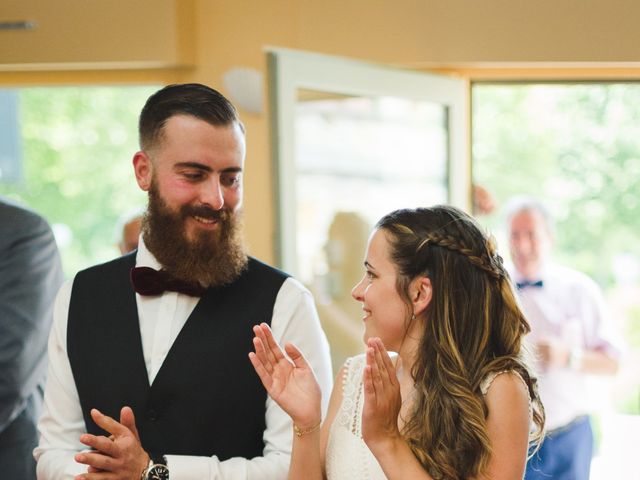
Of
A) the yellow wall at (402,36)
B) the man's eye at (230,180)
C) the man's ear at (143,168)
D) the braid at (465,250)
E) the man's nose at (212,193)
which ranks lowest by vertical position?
the braid at (465,250)

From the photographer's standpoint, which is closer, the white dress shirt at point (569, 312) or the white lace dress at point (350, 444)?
the white lace dress at point (350, 444)

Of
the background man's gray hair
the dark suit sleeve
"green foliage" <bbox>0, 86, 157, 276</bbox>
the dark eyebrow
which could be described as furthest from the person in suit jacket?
"green foliage" <bbox>0, 86, 157, 276</bbox>

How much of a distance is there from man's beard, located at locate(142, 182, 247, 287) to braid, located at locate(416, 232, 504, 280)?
0.41 m

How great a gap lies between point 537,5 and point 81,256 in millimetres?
4434

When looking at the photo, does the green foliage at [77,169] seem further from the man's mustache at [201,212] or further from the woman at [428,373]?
the woman at [428,373]

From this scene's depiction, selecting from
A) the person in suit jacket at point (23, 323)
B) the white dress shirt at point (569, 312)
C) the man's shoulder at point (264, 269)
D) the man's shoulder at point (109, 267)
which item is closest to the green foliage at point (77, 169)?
the white dress shirt at point (569, 312)

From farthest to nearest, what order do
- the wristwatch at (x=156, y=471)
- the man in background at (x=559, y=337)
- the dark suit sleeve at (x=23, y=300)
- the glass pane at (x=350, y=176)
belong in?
the man in background at (x=559, y=337) < the glass pane at (x=350, y=176) < the dark suit sleeve at (x=23, y=300) < the wristwatch at (x=156, y=471)

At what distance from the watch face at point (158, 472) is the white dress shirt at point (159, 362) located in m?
0.19

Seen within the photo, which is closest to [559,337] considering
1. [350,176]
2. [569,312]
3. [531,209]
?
[569,312]

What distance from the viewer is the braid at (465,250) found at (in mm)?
2127

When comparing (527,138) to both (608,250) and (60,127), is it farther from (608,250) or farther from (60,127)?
(60,127)

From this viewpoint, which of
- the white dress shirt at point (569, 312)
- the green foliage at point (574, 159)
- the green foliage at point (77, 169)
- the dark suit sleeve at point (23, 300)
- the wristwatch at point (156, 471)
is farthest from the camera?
the green foliage at point (77, 169)

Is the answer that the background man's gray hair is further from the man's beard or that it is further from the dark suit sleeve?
the man's beard

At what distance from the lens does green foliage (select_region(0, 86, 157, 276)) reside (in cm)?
739
